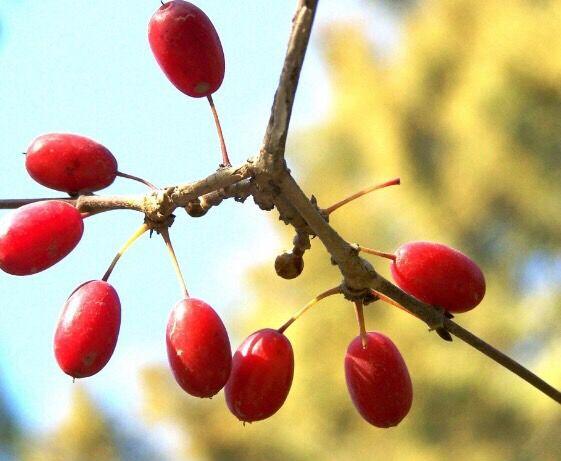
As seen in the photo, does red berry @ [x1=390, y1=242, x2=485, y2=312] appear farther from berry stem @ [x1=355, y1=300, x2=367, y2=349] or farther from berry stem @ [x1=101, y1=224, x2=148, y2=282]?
berry stem @ [x1=101, y1=224, x2=148, y2=282]

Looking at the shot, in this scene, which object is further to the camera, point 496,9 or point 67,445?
point 496,9

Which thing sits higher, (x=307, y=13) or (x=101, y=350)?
(x=307, y=13)

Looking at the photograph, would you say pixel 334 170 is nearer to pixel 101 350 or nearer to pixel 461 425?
pixel 461 425

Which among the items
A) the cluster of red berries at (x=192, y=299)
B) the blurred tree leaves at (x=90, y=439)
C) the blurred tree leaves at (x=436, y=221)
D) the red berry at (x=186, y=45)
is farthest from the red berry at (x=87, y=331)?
the blurred tree leaves at (x=90, y=439)

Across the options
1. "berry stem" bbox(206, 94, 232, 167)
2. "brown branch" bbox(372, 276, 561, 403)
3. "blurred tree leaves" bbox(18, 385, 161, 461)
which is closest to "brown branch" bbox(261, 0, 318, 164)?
"berry stem" bbox(206, 94, 232, 167)

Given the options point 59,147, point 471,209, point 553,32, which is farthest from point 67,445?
point 59,147

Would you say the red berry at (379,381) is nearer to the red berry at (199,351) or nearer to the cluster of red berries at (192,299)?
the cluster of red berries at (192,299)
